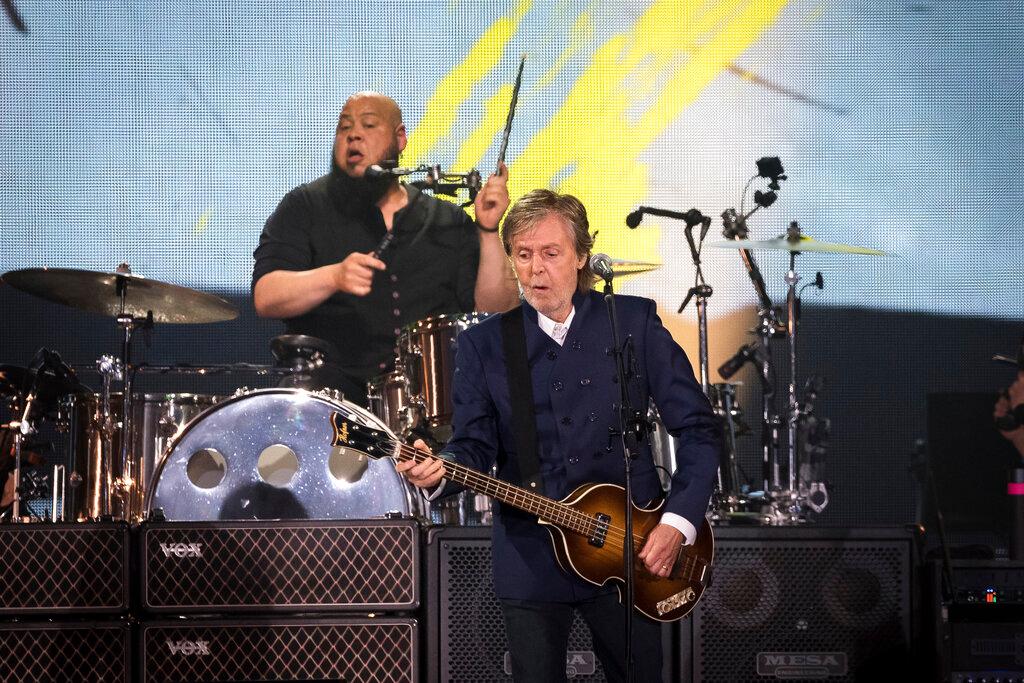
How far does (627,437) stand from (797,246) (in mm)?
4155

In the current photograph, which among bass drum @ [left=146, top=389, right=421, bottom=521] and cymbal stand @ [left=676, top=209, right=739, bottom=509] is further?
cymbal stand @ [left=676, top=209, right=739, bottom=509]

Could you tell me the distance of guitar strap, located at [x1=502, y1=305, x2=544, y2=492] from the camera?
3404mm

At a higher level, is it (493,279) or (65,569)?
(493,279)

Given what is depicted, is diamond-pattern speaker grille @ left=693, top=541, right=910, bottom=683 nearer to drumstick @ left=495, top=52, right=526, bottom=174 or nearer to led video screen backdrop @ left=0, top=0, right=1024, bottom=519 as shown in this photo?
drumstick @ left=495, top=52, right=526, bottom=174

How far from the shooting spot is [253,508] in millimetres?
4781

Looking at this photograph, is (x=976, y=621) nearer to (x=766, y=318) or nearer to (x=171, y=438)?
(x=766, y=318)

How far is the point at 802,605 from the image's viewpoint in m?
4.27

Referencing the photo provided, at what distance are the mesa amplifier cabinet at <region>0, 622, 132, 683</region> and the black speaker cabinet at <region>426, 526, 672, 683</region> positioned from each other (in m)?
1.08

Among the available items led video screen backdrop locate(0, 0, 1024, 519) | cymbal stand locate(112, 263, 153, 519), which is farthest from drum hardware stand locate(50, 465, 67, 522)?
led video screen backdrop locate(0, 0, 1024, 519)

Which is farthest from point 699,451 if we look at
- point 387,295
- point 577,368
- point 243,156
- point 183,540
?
point 243,156

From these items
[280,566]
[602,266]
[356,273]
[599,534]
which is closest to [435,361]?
[356,273]

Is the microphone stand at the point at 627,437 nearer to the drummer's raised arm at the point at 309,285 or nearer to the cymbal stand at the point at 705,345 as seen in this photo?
the cymbal stand at the point at 705,345

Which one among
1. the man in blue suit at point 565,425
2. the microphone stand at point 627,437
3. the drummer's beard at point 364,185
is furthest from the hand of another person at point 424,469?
the drummer's beard at point 364,185

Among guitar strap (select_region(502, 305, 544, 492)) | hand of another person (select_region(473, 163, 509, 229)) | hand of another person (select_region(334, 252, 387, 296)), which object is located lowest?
guitar strap (select_region(502, 305, 544, 492))
